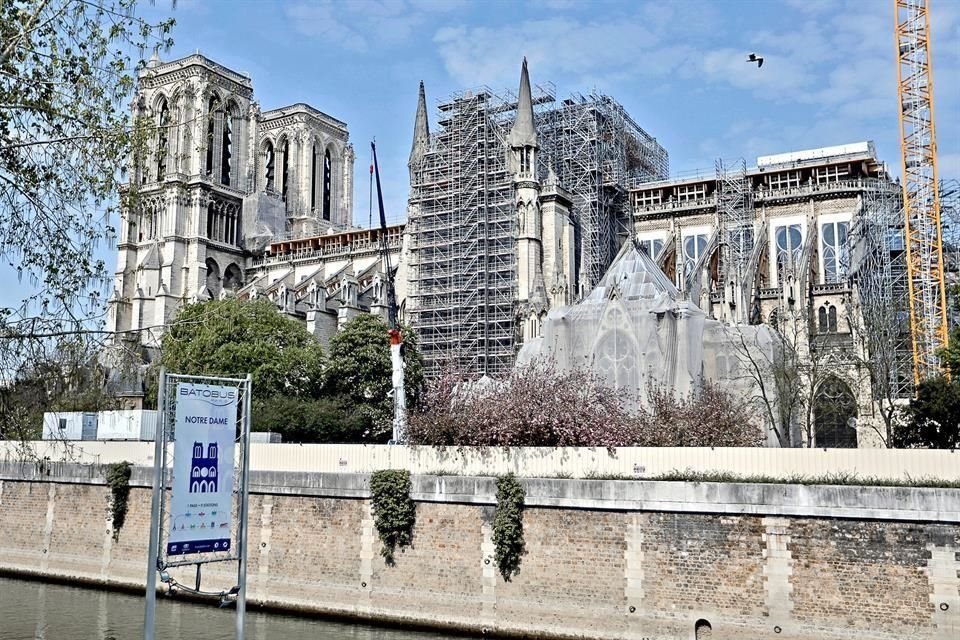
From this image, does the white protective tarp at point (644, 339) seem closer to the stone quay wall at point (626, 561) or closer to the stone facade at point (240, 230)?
the stone quay wall at point (626, 561)

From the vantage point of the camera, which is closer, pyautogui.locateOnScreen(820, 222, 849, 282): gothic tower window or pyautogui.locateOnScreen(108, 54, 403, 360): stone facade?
pyautogui.locateOnScreen(820, 222, 849, 282): gothic tower window

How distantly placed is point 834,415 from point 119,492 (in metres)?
27.9

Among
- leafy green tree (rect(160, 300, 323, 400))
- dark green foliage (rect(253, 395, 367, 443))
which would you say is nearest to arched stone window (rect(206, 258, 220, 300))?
leafy green tree (rect(160, 300, 323, 400))

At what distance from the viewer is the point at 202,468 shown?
11.4m

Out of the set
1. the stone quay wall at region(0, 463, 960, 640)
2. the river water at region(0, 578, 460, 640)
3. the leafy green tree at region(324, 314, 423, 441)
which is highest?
the leafy green tree at region(324, 314, 423, 441)

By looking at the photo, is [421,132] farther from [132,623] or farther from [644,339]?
[132,623]

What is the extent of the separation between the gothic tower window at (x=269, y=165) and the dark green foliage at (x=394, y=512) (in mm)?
66160

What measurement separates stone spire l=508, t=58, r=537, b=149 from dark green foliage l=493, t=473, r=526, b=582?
112ft

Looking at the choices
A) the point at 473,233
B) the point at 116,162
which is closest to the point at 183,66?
the point at 473,233

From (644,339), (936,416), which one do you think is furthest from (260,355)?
(936,416)

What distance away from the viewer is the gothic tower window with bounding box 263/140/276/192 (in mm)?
83875

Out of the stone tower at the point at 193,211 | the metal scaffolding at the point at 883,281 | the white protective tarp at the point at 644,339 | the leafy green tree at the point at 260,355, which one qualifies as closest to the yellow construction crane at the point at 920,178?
the metal scaffolding at the point at 883,281

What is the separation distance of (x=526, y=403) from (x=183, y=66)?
55.6 meters

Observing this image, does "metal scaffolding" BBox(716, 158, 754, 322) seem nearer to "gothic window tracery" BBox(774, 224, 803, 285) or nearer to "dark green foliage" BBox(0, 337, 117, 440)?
"gothic window tracery" BBox(774, 224, 803, 285)
